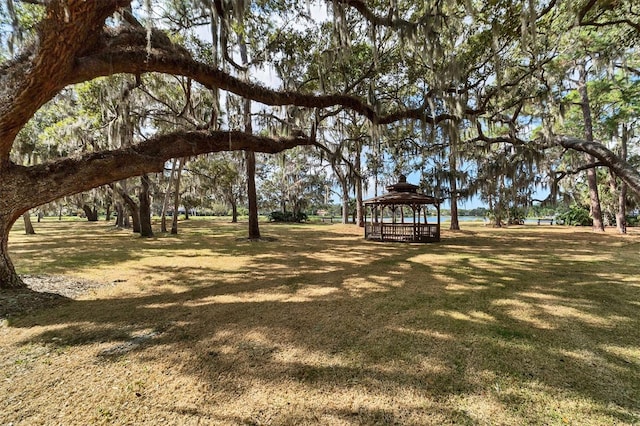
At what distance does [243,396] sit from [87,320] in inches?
120

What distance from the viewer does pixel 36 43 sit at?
3842 millimetres

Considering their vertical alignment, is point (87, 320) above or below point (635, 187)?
below

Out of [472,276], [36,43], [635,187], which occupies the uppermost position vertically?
[36,43]

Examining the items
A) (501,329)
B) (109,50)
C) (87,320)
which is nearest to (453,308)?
(501,329)

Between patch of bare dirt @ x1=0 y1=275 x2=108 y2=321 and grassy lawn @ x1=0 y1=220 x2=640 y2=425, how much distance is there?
0.86 ft

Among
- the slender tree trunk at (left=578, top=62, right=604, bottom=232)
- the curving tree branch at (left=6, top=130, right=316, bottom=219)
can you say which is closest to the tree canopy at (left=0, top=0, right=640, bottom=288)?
the curving tree branch at (left=6, top=130, right=316, bottom=219)

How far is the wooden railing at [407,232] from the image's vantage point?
13062 mm

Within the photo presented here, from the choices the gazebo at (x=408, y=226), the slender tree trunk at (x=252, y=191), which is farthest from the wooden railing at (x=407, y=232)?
the slender tree trunk at (x=252, y=191)

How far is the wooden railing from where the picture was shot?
42.9 feet

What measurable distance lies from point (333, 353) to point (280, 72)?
866 cm

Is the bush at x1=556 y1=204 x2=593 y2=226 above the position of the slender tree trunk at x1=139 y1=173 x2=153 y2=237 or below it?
Answer: below

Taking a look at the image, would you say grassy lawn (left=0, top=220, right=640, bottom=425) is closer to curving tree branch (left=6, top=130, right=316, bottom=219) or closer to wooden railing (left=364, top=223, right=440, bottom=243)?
curving tree branch (left=6, top=130, right=316, bottom=219)

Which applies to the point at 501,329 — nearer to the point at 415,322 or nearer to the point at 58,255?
the point at 415,322

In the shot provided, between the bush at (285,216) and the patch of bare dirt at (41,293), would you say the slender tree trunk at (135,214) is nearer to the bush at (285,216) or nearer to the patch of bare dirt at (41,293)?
the patch of bare dirt at (41,293)
